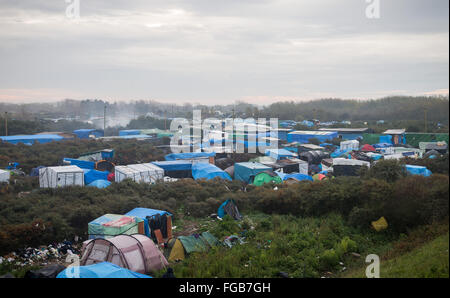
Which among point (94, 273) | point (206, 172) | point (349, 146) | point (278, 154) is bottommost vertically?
point (94, 273)

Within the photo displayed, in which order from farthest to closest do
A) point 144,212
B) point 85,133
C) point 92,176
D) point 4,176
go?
point 85,133, point 92,176, point 4,176, point 144,212

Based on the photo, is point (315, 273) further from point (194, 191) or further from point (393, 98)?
point (393, 98)

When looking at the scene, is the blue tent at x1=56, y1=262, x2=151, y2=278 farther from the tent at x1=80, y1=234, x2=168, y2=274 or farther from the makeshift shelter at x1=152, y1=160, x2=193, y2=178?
the makeshift shelter at x1=152, y1=160, x2=193, y2=178

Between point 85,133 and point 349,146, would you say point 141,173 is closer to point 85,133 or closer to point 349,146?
point 349,146

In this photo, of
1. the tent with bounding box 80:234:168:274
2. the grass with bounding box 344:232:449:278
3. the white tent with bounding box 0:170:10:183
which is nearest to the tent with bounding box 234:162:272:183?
the tent with bounding box 80:234:168:274

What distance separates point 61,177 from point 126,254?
7386 millimetres

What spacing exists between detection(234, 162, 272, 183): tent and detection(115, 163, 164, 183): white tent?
3.15m

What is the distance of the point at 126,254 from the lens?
6.13 metres

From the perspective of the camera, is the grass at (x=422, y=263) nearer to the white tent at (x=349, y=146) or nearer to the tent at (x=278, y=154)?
the tent at (x=278, y=154)

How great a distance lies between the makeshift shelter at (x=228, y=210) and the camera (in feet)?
32.0

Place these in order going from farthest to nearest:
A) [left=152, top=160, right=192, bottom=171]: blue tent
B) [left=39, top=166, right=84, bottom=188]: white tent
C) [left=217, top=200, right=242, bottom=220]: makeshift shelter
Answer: [left=152, top=160, right=192, bottom=171]: blue tent → [left=39, top=166, right=84, bottom=188]: white tent → [left=217, top=200, right=242, bottom=220]: makeshift shelter

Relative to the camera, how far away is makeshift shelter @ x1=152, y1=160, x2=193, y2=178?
14953mm

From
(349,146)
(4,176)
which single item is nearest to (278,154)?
(349,146)

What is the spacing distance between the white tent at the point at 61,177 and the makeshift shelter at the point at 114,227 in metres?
5.03
